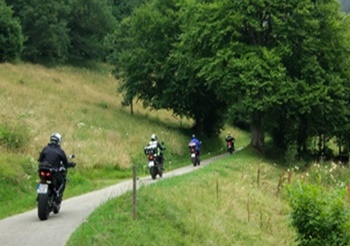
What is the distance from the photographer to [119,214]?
11062 mm

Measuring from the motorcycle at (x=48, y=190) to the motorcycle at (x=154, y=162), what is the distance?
8184 millimetres

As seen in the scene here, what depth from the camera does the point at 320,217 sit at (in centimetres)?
1058

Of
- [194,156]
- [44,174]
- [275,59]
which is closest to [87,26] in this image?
[275,59]

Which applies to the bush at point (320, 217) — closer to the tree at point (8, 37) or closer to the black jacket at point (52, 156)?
the black jacket at point (52, 156)

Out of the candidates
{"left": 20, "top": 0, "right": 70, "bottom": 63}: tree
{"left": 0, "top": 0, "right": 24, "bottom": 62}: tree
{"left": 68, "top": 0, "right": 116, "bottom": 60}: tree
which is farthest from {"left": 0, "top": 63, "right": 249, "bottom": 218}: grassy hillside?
{"left": 68, "top": 0, "right": 116, "bottom": 60}: tree

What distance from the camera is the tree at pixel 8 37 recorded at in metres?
47.2

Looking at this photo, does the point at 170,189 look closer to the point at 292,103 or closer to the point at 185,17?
the point at 292,103

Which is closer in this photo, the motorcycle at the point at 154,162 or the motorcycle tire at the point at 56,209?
the motorcycle tire at the point at 56,209

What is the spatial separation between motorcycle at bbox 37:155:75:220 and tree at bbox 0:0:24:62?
122ft

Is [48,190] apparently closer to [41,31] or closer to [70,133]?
[70,133]

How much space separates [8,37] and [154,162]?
104 ft

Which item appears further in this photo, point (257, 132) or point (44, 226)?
point (257, 132)

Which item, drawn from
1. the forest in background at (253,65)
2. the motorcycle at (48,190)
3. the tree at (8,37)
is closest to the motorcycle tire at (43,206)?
the motorcycle at (48,190)

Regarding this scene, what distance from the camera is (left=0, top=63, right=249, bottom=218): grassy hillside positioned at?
658 inches
